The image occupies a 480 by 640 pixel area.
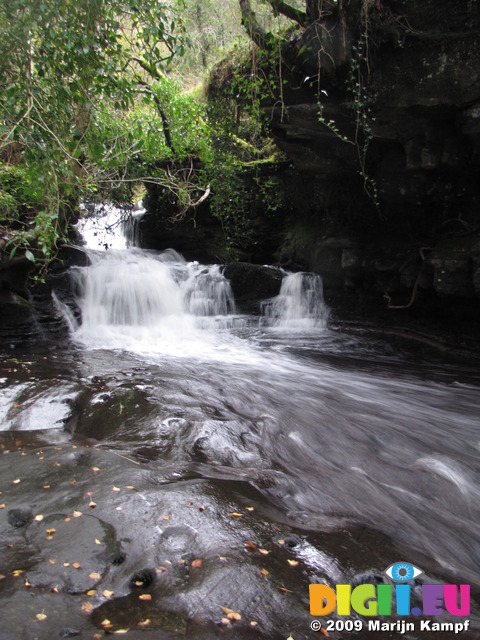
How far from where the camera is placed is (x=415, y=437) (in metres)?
4.20

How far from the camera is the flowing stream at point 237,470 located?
1.87m

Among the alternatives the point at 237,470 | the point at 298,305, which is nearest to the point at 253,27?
the point at 298,305

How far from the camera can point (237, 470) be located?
3.21 metres

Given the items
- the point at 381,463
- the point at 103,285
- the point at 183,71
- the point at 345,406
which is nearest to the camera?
the point at 381,463

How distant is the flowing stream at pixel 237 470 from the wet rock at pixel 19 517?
2cm

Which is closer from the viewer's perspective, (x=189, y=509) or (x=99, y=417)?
(x=189, y=509)

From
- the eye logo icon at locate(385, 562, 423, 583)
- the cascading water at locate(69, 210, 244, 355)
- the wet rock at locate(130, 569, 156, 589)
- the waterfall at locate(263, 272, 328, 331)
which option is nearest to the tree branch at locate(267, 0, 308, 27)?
the waterfall at locate(263, 272, 328, 331)

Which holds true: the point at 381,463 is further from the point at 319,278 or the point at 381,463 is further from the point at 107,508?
the point at 319,278

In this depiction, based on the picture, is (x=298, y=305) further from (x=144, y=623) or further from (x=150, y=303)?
(x=144, y=623)

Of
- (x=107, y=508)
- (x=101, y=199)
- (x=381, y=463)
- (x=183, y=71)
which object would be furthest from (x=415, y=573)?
(x=183, y=71)

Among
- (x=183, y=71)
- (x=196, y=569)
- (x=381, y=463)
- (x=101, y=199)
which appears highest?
(x=183, y=71)

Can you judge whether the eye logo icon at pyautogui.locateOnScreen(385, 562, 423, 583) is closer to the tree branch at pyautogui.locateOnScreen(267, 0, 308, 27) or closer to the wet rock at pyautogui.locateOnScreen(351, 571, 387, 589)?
the wet rock at pyautogui.locateOnScreen(351, 571, 387, 589)

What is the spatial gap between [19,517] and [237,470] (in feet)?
5.06

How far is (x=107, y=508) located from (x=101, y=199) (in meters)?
8.62
